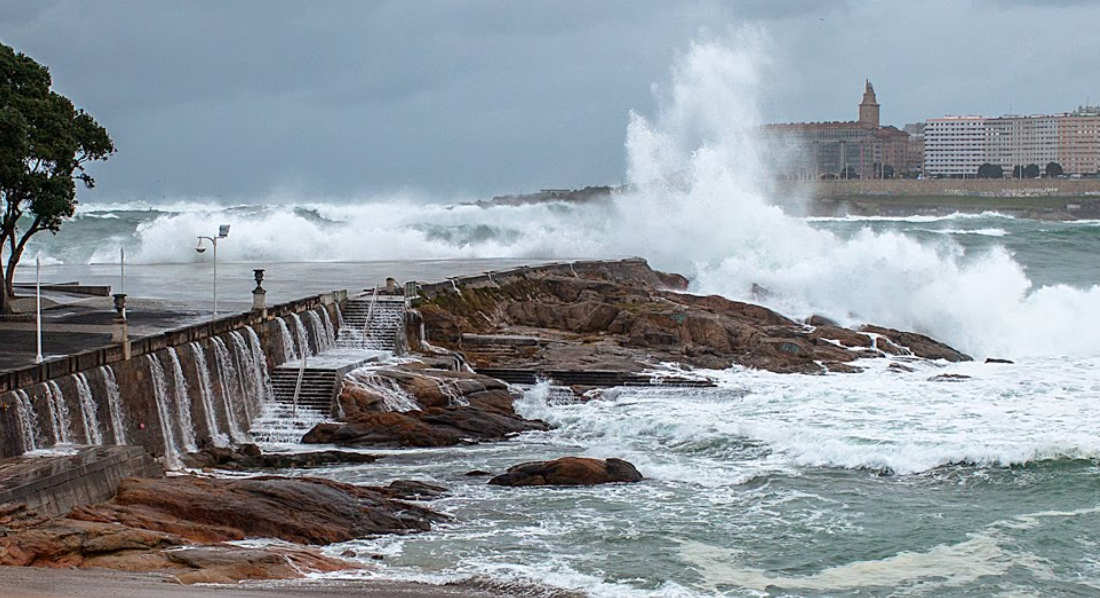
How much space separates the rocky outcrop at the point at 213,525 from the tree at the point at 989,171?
168 m

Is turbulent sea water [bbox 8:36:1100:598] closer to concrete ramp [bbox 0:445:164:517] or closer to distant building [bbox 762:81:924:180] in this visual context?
concrete ramp [bbox 0:445:164:517]

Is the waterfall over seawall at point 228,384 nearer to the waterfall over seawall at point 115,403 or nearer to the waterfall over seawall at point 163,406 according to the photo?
the waterfall over seawall at point 163,406

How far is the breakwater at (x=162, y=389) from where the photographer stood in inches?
675

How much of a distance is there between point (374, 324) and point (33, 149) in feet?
23.5

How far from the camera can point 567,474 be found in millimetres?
18969

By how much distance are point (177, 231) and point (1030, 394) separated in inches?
1387

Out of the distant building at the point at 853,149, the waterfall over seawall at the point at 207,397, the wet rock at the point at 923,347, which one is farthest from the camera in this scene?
the distant building at the point at 853,149

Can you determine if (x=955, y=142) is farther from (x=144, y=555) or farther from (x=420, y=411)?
(x=144, y=555)

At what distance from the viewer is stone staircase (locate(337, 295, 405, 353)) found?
2794 cm

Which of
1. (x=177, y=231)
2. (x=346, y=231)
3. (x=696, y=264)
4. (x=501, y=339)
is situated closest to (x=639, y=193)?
(x=696, y=264)

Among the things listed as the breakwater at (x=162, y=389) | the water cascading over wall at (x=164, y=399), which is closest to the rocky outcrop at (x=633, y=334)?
the breakwater at (x=162, y=389)

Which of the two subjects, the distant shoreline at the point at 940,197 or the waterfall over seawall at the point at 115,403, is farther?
the distant shoreline at the point at 940,197

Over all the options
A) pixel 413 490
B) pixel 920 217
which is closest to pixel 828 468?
pixel 413 490

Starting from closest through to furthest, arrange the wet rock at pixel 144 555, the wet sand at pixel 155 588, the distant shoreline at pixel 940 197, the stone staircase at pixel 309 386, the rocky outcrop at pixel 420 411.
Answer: the wet sand at pixel 155 588
the wet rock at pixel 144 555
the rocky outcrop at pixel 420 411
the stone staircase at pixel 309 386
the distant shoreline at pixel 940 197
